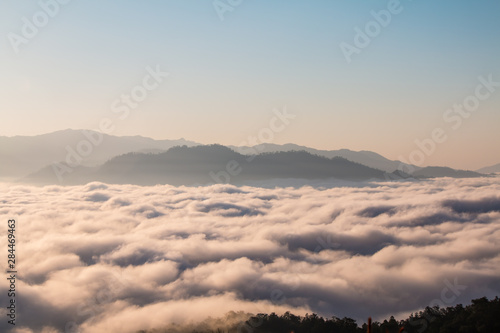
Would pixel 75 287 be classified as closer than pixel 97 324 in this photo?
No

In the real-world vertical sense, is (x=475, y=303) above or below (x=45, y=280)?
below

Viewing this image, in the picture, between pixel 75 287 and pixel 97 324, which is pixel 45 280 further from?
pixel 97 324

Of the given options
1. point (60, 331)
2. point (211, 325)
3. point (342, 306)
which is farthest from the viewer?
point (342, 306)

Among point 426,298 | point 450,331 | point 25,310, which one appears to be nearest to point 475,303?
point 450,331

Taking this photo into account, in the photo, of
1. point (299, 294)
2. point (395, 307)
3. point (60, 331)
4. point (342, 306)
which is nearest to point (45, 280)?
point (60, 331)

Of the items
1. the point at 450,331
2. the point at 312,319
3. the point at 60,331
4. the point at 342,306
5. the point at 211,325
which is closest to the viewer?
Result: the point at 450,331

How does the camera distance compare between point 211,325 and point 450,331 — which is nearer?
point 450,331

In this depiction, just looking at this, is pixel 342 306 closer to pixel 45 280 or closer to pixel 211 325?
pixel 211 325

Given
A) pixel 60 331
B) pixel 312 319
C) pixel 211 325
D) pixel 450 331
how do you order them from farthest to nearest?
pixel 60 331
pixel 211 325
pixel 312 319
pixel 450 331

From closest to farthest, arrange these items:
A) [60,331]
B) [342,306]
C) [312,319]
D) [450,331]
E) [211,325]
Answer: [450,331], [312,319], [211,325], [60,331], [342,306]

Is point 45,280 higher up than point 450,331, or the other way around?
point 45,280
